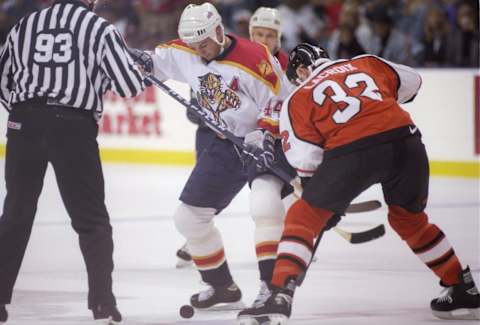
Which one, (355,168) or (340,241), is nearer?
(355,168)

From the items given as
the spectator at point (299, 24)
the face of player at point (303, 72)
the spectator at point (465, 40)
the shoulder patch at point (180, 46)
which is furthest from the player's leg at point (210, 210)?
the spectator at point (299, 24)

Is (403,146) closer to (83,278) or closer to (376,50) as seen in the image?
(83,278)

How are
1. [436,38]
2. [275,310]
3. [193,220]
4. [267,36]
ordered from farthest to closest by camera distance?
[436,38] → [267,36] → [193,220] → [275,310]

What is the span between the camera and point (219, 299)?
4.25 m

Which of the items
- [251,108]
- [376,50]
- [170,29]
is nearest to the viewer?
[251,108]

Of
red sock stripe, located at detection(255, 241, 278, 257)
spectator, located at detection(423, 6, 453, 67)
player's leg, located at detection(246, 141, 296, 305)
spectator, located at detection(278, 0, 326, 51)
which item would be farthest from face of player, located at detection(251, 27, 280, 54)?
spectator, located at detection(278, 0, 326, 51)

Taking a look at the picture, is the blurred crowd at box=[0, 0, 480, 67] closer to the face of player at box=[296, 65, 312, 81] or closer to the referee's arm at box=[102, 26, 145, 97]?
the face of player at box=[296, 65, 312, 81]

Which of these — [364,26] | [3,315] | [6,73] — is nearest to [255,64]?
[6,73]

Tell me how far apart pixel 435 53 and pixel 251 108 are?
4.19 metres

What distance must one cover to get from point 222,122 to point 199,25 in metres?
0.36

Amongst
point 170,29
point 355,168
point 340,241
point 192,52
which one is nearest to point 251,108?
point 192,52

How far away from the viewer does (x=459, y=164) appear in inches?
308

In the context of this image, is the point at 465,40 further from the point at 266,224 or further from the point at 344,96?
the point at 344,96

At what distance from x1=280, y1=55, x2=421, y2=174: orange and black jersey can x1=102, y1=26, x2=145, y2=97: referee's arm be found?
0.49 m
